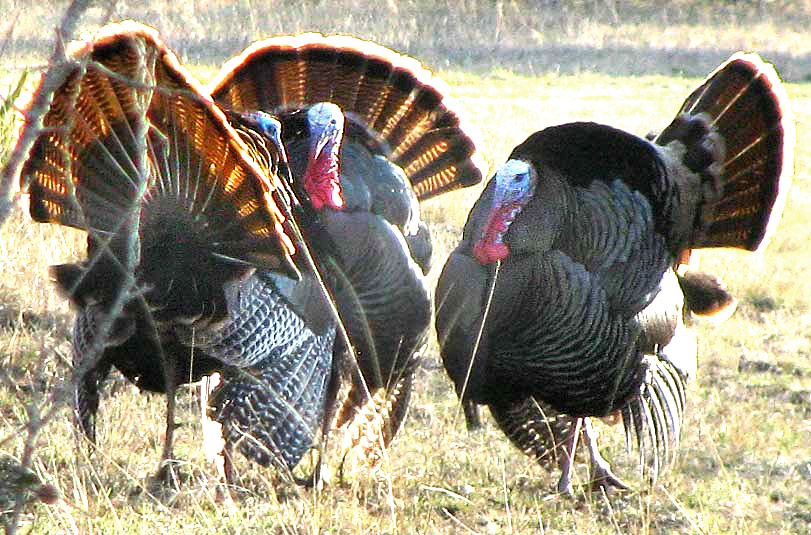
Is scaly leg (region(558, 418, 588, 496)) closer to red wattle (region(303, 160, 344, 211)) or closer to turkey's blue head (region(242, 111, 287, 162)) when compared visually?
red wattle (region(303, 160, 344, 211))

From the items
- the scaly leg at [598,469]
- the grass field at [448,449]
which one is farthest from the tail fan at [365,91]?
the scaly leg at [598,469]

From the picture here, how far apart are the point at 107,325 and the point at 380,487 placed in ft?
6.25

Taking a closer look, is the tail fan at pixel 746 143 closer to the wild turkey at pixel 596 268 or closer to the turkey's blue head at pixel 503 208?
the wild turkey at pixel 596 268

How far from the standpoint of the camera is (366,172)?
434cm

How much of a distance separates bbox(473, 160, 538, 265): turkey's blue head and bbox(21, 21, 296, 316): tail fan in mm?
547

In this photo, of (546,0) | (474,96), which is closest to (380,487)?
(474,96)

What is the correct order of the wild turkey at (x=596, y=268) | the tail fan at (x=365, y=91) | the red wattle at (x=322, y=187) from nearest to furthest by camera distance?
1. the wild turkey at (x=596, y=268)
2. the red wattle at (x=322, y=187)
3. the tail fan at (x=365, y=91)

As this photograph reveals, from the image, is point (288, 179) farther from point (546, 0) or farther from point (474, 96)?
point (546, 0)

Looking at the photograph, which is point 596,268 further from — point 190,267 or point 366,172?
point 190,267

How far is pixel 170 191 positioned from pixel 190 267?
21 centimetres

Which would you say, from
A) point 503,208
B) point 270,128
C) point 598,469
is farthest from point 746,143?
point 270,128

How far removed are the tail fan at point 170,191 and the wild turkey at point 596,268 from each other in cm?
56

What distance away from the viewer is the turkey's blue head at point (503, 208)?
369cm

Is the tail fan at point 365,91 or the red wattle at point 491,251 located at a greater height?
the tail fan at point 365,91
